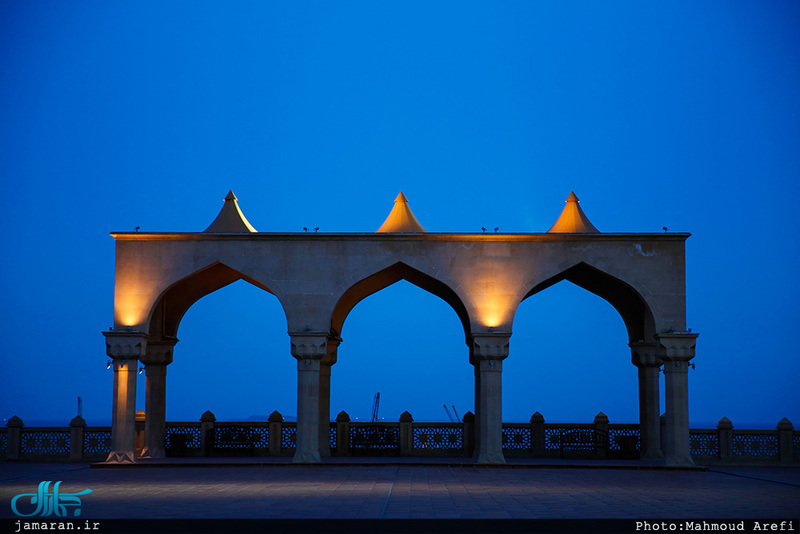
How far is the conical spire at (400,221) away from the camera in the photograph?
22.5m

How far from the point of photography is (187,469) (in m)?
19.5

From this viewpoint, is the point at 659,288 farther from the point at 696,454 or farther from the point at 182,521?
the point at 182,521

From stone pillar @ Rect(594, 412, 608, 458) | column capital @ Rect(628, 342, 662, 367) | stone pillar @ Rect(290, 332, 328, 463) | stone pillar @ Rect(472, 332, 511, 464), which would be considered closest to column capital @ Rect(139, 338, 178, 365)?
stone pillar @ Rect(290, 332, 328, 463)

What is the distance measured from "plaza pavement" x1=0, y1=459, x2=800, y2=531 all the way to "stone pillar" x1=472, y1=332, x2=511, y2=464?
0.51m

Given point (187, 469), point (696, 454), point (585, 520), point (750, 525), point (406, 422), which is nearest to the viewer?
point (750, 525)

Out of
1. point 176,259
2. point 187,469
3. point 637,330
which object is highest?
point 176,259

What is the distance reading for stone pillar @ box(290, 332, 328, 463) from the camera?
20.2 metres

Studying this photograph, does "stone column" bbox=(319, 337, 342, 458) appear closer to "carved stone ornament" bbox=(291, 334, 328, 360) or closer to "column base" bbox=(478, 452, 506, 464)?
"carved stone ornament" bbox=(291, 334, 328, 360)

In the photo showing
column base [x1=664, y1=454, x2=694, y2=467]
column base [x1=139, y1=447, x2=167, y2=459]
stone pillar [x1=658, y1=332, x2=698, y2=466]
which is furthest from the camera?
column base [x1=139, y1=447, x2=167, y2=459]

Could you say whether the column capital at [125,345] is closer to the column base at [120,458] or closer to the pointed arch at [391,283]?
the column base at [120,458]

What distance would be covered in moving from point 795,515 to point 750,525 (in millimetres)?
1310

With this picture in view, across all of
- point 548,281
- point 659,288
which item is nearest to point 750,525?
point 659,288

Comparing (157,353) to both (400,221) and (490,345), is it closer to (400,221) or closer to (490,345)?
(400,221)

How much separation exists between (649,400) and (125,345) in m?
12.5
